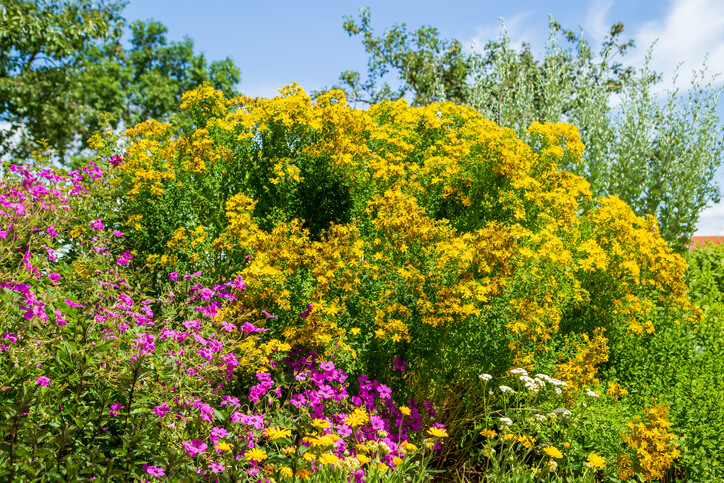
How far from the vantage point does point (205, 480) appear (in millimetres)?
3215

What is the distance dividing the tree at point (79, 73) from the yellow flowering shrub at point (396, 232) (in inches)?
186

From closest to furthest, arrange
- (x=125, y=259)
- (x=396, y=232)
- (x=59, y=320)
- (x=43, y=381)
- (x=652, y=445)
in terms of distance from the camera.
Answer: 1. (x=43, y=381)
2. (x=59, y=320)
3. (x=652, y=445)
4. (x=396, y=232)
5. (x=125, y=259)

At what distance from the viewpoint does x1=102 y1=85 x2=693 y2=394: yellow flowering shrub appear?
448 cm

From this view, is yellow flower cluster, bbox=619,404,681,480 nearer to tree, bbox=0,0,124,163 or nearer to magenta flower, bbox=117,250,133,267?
magenta flower, bbox=117,250,133,267

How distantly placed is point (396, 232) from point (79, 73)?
18.6 m

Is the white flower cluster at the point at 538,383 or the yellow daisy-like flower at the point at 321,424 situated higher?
the white flower cluster at the point at 538,383

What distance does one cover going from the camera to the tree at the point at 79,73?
46.2 ft

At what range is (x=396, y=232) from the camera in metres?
4.77

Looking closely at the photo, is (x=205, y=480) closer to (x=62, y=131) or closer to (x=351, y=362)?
(x=351, y=362)

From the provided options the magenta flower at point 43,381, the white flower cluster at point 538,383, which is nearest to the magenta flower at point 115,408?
the magenta flower at point 43,381

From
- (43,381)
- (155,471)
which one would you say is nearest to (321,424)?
(155,471)

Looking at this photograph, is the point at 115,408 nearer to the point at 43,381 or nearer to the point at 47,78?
the point at 43,381

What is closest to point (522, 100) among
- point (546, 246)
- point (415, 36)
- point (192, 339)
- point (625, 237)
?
point (415, 36)

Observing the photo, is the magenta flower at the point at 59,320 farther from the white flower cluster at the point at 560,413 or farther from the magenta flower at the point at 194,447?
the white flower cluster at the point at 560,413
